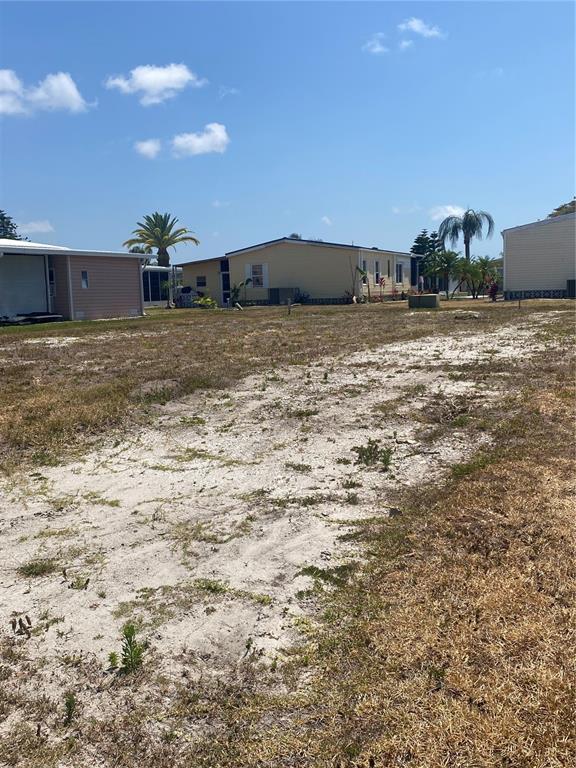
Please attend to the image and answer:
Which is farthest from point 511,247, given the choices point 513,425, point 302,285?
Answer: point 513,425

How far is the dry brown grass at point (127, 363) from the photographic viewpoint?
6.30 metres

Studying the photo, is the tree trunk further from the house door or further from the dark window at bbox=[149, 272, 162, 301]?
the house door

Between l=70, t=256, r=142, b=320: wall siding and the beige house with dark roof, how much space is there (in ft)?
34.3

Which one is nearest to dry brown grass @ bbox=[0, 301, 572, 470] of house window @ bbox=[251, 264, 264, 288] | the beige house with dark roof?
the beige house with dark roof

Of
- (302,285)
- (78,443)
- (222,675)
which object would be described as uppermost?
(302,285)

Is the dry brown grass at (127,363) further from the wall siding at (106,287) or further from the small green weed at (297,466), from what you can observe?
the wall siding at (106,287)

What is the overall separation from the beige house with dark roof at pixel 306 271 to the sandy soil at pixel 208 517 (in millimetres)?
27617

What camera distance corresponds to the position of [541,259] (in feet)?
101

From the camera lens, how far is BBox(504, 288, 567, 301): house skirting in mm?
30212

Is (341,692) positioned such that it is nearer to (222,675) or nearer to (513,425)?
(222,675)

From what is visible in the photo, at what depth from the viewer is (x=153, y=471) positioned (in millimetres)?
5156

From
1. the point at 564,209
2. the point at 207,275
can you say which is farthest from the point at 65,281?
the point at 564,209

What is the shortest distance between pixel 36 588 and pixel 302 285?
33555mm

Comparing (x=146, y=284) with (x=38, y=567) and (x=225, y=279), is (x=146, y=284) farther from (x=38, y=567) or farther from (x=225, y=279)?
(x=38, y=567)
